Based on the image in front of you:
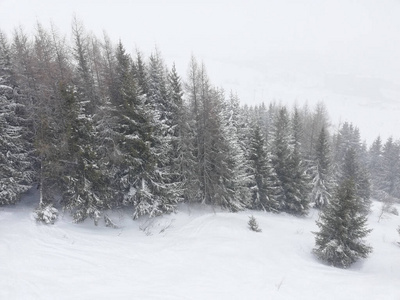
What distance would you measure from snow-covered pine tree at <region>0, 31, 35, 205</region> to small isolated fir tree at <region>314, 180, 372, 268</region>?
20601mm

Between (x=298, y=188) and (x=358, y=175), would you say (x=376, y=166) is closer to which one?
(x=358, y=175)

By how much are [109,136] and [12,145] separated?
241 inches

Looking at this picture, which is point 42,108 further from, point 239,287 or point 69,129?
point 239,287

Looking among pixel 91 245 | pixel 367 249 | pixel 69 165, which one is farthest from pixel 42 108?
pixel 367 249

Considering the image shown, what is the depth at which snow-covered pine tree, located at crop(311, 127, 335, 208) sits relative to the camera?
34.8 metres

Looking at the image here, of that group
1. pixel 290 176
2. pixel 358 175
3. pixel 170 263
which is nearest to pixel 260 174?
pixel 290 176

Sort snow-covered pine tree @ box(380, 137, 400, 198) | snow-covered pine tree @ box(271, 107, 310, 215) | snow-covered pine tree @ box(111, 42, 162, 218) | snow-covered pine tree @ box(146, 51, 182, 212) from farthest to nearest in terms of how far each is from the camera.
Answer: snow-covered pine tree @ box(380, 137, 400, 198)
snow-covered pine tree @ box(271, 107, 310, 215)
snow-covered pine tree @ box(146, 51, 182, 212)
snow-covered pine tree @ box(111, 42, 162, 218)

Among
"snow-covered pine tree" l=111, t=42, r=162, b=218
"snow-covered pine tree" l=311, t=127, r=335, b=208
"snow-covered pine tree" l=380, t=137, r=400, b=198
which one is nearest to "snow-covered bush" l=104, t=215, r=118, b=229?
"snow-covered pine tree" l=111, t=42, r=162, b=218

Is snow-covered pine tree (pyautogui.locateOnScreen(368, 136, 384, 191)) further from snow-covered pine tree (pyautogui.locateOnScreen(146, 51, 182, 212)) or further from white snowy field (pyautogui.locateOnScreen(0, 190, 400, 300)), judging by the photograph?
snow-covered pine tree (pyautogui.locateOnScreen(146, 51, 182, 212))

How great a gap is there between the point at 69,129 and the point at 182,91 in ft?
32.4

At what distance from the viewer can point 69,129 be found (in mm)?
16938

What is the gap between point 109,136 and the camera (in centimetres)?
1934

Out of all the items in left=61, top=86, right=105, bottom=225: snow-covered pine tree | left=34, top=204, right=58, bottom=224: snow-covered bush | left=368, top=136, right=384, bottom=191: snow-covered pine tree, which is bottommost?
left=368, top=136, right=384, bottom=191: snow-covered pine tree

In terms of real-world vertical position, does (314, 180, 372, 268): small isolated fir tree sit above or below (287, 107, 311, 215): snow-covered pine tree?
above
